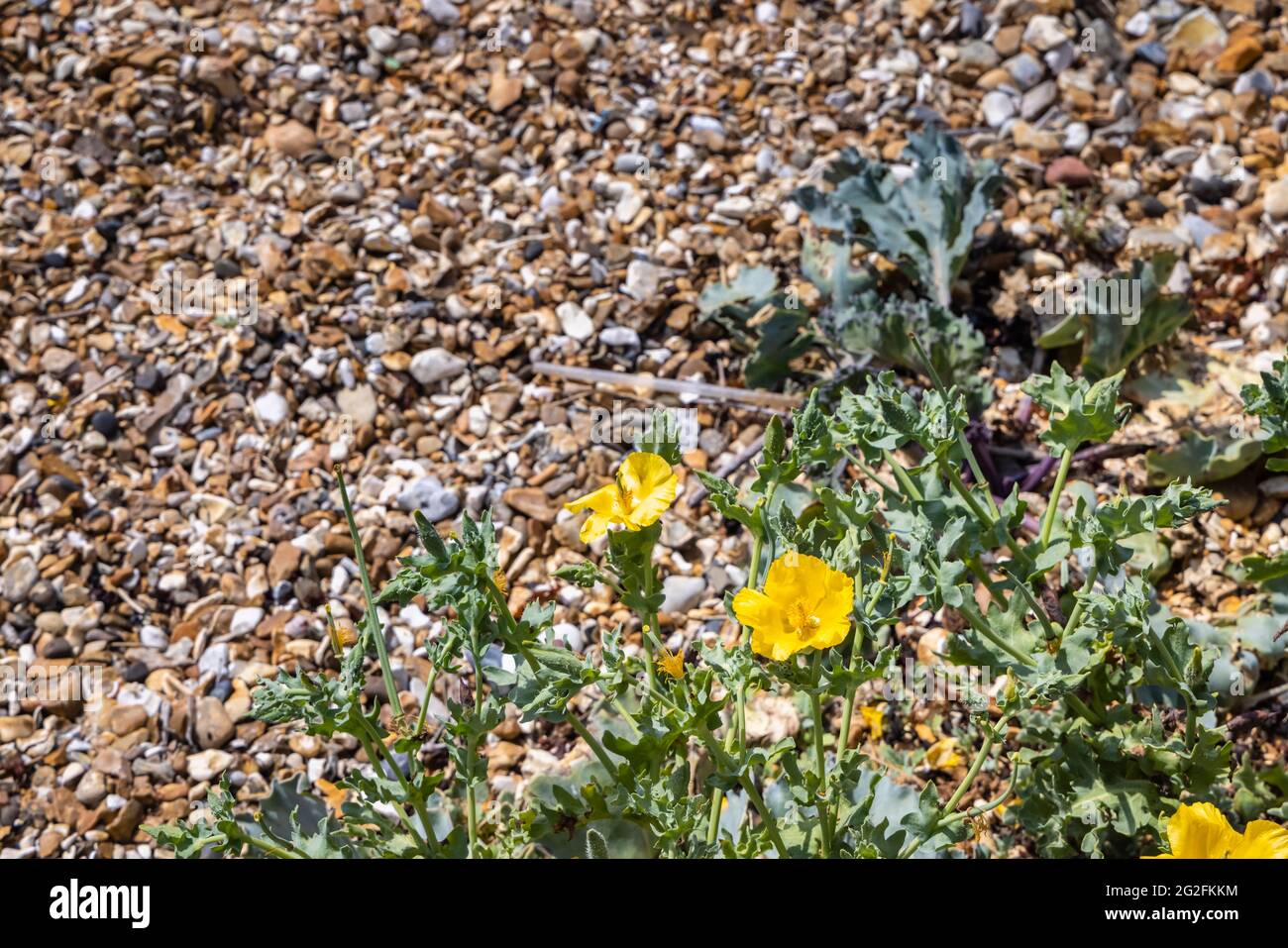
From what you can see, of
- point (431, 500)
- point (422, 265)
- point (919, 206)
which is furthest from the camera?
point (422, 265)

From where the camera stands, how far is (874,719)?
2521 millimetres

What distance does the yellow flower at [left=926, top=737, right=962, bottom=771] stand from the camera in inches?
96.3

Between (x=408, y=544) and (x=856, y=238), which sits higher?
(x=856, y=238)

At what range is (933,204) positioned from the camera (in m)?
3.05

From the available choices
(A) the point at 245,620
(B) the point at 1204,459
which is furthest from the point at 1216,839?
(A) the point at 245,620

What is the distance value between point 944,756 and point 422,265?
1.89m

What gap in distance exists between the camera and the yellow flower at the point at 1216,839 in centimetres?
158

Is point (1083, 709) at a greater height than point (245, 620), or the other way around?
point (1083, 709)

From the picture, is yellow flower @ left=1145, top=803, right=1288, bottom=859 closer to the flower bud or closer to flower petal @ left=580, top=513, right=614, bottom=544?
the flower bud

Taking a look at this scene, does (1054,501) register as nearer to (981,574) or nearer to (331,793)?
(981,574)

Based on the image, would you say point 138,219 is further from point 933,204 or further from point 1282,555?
point 1282,555

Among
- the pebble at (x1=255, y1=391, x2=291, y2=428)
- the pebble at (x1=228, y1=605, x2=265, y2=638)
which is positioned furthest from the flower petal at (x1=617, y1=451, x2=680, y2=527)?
the pebble at (x1=255, y1=391, x2=291, y2=428)
